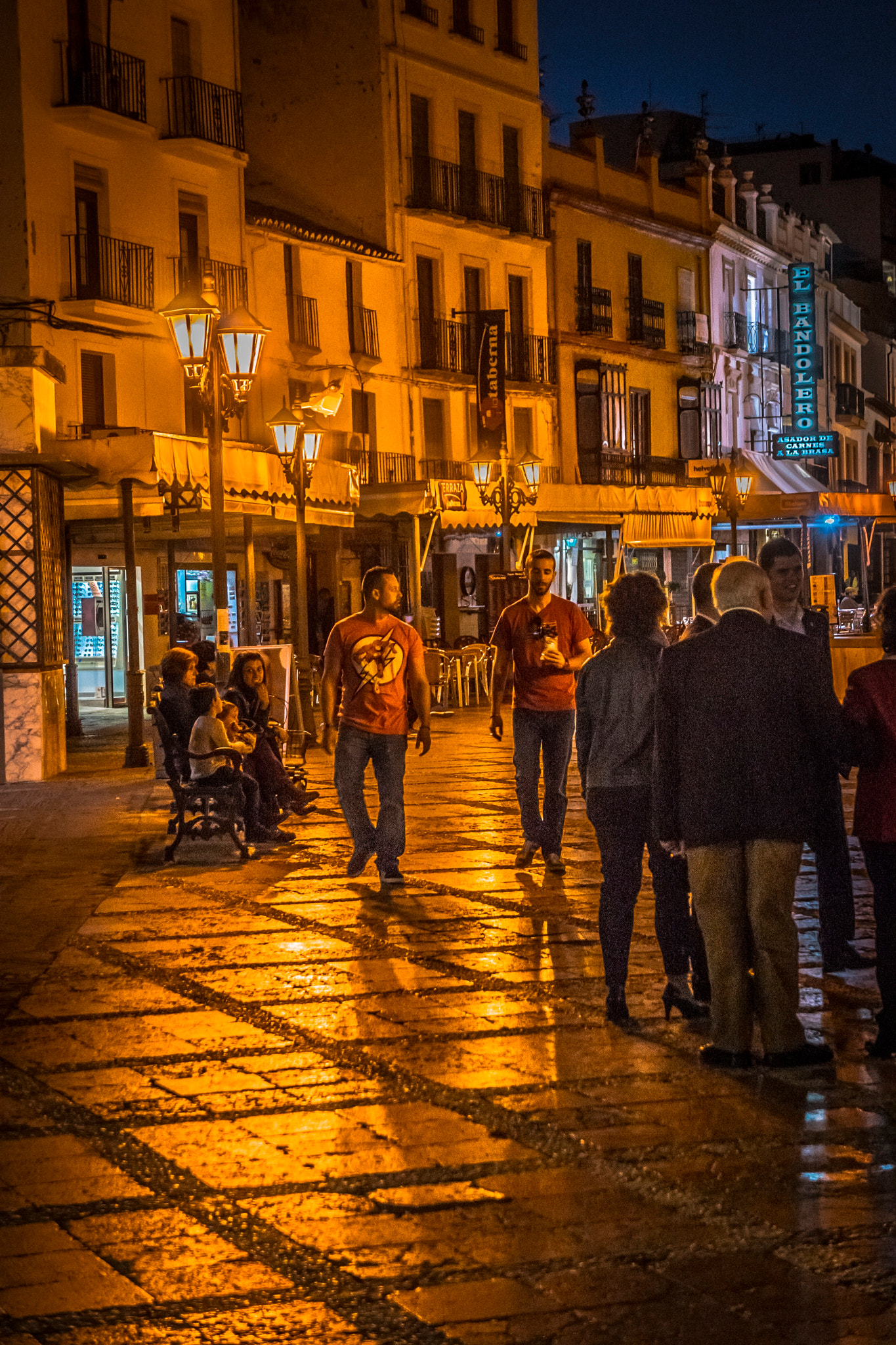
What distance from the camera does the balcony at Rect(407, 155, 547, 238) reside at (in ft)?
113

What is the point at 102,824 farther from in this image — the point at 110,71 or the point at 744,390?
the point at 744,390

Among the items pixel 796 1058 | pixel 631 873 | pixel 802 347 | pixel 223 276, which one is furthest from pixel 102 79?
pixel 802 347

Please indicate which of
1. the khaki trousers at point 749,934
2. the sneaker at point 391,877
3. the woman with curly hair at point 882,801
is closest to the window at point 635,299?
the sneaker at point 391,877

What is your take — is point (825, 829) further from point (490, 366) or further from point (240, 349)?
point (490, 366)

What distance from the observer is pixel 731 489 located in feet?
90.9

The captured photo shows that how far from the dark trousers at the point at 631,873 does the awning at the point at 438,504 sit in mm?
17189

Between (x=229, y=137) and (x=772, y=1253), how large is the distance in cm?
2726

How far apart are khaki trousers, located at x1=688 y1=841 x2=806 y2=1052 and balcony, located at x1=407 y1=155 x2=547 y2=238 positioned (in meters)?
30.0

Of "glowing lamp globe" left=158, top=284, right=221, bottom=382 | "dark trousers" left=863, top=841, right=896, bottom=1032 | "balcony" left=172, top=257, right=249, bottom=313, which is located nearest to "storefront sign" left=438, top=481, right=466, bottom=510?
"balcony" left=172, top=257, right=249, bottom=313

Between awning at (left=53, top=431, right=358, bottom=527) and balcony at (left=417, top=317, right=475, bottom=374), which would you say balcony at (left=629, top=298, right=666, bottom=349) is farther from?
awning at (left=53, top=431, right=358, bottom=527)

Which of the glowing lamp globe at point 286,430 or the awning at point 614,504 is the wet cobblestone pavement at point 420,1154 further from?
the awning at point 614,504

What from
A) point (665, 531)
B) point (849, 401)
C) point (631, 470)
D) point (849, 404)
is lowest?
point (665, 531)

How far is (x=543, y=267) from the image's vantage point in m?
37.4

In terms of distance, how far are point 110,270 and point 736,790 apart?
2266 centimetres
